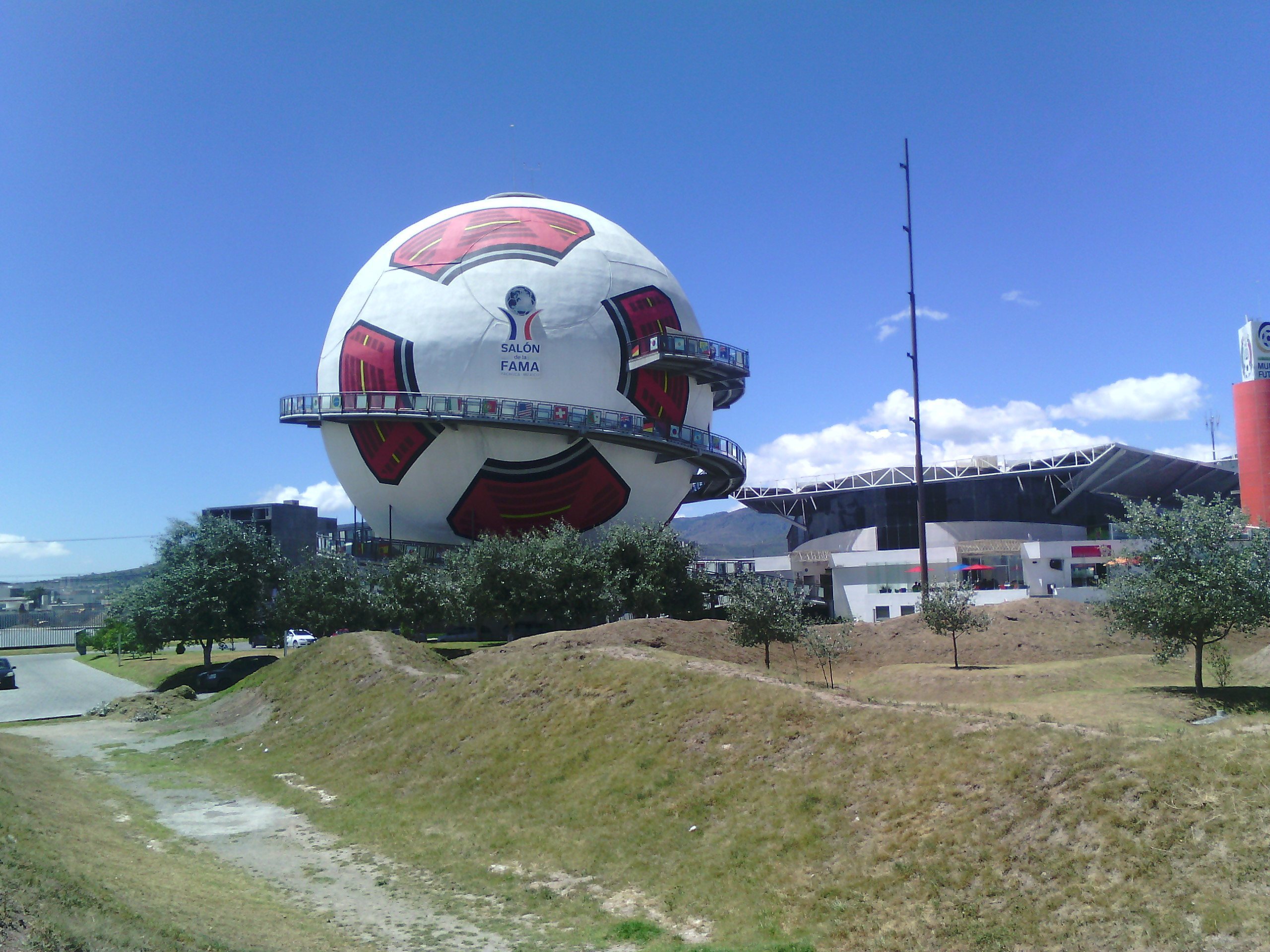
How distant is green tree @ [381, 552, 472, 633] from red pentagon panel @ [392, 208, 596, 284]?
14.5 meters

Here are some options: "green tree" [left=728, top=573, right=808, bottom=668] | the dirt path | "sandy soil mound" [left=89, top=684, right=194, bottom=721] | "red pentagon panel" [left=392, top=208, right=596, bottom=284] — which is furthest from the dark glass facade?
the dirt path

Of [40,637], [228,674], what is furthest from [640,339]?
[40,637]

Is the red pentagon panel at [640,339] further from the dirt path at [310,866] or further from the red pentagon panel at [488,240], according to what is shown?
the dirt path at [310,866]

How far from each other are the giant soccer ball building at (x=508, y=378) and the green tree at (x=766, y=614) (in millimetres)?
17345

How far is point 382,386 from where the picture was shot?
1711 inches

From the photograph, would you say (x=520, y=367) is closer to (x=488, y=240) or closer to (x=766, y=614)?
(x=488, y=240)

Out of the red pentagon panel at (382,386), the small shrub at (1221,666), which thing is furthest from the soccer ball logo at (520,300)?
the small shrub at (1221,666)

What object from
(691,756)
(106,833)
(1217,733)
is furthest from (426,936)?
(1217,733)

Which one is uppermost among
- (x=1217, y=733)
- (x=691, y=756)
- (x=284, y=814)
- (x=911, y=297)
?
(x=911, y=297)

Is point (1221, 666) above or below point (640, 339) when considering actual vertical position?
below

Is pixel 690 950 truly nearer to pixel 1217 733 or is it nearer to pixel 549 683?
pixel 1217 733

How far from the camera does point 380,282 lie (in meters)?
45.2

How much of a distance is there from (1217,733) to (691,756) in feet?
26.1

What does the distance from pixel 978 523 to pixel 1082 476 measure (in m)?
7.30
